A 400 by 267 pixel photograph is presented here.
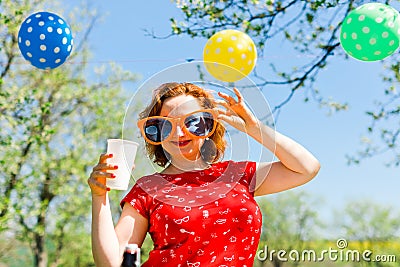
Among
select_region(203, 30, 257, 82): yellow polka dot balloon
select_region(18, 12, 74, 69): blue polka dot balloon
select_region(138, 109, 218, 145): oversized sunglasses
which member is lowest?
select_region(18, 12, 74, 69): blue polka dot balloon

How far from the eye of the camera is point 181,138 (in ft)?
4.61

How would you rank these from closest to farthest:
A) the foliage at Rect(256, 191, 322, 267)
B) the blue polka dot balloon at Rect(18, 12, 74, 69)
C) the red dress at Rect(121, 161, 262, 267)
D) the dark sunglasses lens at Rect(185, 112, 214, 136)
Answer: the red dress at Rect(121, 161, 262, 267) → the dark sunglasses lens at Rect(185, 112, 214, 136) → the blue polka dot balloon at Rect(18, 12, 74, 69) → the foliage at Rect(256, 191, 322, 267)

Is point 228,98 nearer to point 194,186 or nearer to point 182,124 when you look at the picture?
point 182,124

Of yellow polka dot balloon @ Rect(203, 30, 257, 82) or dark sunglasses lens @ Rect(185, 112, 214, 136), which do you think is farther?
yellow polka dot balloon @ Rect(203, 30, 257, 82)

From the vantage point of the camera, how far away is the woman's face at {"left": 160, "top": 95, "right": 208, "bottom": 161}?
1408mm

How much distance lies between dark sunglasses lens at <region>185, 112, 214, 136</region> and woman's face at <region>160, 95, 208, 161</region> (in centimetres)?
2

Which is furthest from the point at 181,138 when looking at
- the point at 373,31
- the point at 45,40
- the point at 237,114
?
the point at 45,40

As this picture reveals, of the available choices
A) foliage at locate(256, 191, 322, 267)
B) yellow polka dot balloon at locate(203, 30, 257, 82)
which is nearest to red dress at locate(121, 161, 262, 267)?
yellow polka dot balloon at locate(203, 30, 257, 82)

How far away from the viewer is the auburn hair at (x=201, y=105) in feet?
4.69

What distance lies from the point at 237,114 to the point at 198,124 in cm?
11

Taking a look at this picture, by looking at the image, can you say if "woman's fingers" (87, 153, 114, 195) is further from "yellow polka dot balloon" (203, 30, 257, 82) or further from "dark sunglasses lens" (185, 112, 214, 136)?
"yellow polka dot balloon" (203, 30, 257, 82)

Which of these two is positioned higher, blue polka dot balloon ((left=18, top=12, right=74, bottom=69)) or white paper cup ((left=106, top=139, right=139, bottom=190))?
white paper cup ((left=106, top=139, right=139, bottom=190))

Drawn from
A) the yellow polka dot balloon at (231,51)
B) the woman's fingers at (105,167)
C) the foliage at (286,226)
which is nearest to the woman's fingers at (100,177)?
the woman's fingers at (105,167)

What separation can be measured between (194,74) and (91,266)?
481 inches
